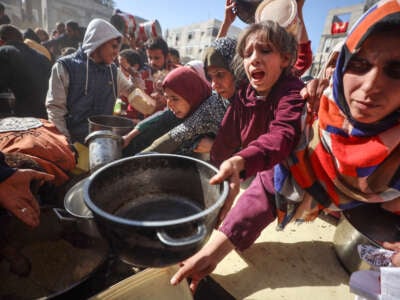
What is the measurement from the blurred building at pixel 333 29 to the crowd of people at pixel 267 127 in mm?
16558

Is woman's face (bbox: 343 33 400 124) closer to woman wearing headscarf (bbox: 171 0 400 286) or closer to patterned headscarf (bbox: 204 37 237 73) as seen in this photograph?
woman wearing headscarf (bbox: 171 0 400 286)

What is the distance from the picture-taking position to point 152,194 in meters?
0.95

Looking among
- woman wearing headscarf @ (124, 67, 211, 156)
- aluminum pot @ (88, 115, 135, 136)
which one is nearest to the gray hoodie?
aluminum pot @ (88, 115, 135, 136)

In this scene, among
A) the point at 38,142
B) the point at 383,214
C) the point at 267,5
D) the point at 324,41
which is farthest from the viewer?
the point at 324,41

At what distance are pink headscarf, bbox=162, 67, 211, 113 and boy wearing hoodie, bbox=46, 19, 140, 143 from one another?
2.91 feet

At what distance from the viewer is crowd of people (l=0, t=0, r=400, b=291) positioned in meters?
0.89

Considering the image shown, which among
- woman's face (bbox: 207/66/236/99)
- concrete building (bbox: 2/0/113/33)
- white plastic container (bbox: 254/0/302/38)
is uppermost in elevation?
concrete building (bbox: 2/0/113/33)

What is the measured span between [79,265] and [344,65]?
5.88ft

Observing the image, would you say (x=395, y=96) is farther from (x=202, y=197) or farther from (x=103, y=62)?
(x=103, y=62)

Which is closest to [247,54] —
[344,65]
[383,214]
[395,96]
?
[344,65]

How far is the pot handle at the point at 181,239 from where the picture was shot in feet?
1.80

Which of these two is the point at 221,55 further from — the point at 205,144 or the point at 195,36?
the point at 195,36

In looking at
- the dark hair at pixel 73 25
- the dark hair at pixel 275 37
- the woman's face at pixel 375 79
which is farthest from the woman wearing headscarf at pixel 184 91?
the dark hair at pixel 73 25

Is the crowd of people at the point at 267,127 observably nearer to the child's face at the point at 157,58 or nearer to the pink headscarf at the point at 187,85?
the pink headscarf at the point at 187,85
